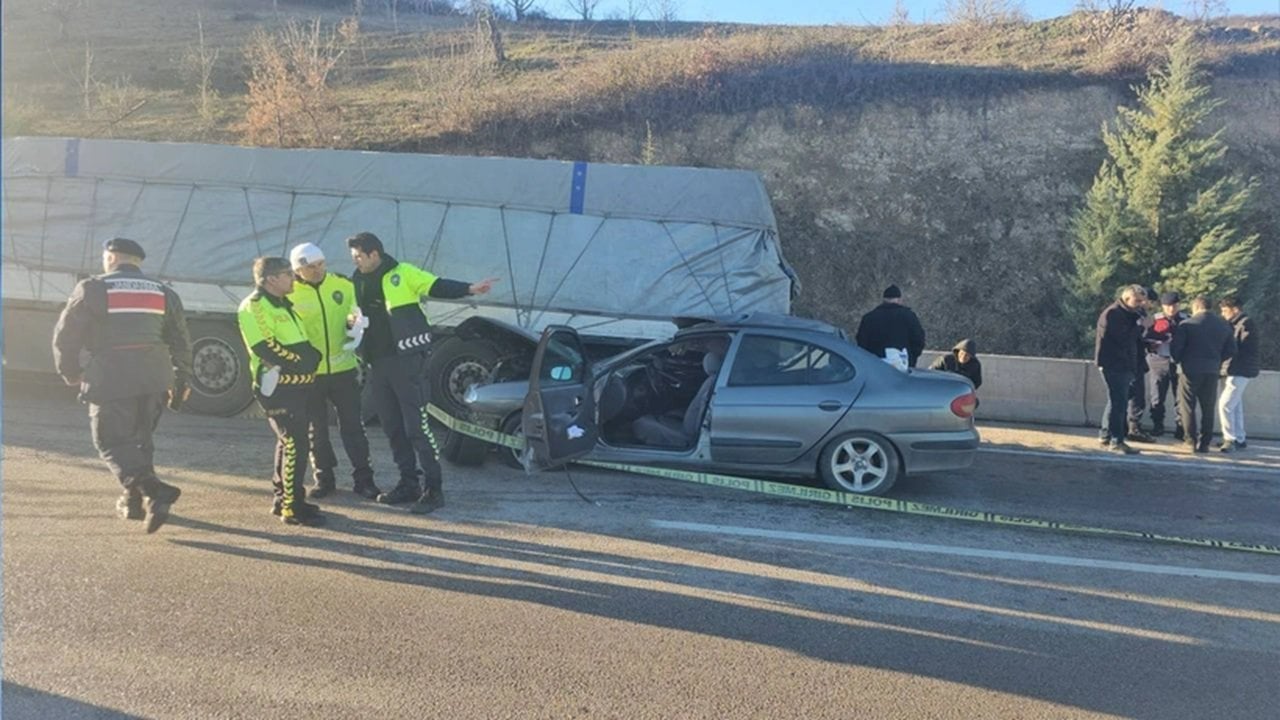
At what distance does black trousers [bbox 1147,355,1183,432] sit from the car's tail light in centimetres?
485

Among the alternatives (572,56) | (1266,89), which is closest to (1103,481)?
(1266,89)

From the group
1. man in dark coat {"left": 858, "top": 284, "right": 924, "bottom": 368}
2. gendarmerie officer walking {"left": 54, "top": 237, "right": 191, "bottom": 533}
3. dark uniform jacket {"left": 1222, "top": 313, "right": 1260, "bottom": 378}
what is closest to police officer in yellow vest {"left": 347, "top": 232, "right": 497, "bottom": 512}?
gendarmerie officer walking {"left": 54, "top": 237, "right": 191, "bottom": 533}

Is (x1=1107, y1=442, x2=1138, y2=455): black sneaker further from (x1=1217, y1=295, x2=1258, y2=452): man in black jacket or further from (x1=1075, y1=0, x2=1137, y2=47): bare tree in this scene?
(x1=1075, y1=0, x2=1137, y2=47): bare tree

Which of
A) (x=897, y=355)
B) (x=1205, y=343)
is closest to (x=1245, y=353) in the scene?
(x=1205, y=343)

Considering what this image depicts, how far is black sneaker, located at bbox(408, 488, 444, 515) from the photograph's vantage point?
584 centimetres

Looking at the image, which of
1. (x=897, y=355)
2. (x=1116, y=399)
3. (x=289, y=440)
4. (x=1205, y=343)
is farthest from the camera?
(x=1205, y=343)

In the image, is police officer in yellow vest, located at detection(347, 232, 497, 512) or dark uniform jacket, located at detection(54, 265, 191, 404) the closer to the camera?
dark uniform jacket, located at detection(54, 265, 191, 404)

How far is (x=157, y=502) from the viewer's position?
5266 millimetres

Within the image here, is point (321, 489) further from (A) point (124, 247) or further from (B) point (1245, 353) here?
(B) point (1245, 353)

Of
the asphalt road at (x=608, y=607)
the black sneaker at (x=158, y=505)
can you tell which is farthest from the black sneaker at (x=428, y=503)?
the black sneaker at (x=158, y=505)

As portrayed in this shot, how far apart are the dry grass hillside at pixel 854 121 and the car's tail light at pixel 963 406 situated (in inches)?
441

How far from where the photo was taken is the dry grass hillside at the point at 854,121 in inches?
726

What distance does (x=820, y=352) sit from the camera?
6.76m

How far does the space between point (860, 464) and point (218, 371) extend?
21.1 ft
